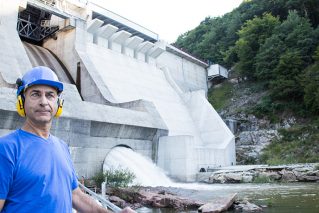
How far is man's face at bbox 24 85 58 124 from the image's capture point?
5.20ft

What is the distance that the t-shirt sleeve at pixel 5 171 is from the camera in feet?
4.40

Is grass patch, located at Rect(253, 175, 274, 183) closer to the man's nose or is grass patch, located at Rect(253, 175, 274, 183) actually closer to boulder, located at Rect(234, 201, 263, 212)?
boulder, located at Rect(234, 201, 263, 212)

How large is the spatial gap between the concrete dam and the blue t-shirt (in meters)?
8.27

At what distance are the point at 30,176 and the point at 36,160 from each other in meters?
0.08

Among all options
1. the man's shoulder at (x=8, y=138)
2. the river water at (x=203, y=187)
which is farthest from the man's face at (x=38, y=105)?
the river water at (x=203, y=187)

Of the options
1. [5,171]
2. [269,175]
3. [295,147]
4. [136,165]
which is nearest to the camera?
[5,171]

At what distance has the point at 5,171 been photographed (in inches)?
53.0

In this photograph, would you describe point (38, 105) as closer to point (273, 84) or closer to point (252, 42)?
point (273, 84)

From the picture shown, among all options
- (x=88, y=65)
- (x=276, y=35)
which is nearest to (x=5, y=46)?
(x=88, y=65)

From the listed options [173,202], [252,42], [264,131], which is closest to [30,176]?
[173,202]

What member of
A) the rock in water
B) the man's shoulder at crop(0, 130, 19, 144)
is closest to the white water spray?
the rock in water

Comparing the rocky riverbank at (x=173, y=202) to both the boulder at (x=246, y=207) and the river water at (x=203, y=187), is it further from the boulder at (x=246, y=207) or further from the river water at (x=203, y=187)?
the river water at (x=203, y=187)

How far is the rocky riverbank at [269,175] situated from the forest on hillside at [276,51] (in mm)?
8969

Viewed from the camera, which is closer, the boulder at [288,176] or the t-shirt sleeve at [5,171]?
the t-shirt sleeve at [5,171]
